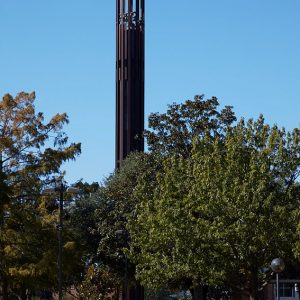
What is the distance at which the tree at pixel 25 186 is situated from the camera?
36.7 m

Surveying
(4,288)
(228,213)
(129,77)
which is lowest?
(4,288)

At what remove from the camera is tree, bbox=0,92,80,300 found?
3669 cm

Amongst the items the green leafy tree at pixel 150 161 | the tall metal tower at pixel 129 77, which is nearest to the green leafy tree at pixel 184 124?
the green leafy tree at pixel 150 161

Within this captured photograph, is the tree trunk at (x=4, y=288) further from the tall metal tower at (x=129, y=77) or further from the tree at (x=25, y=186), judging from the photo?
the tall metal tower at (x=129, y=77)

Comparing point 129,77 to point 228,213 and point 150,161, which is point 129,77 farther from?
point 228,213

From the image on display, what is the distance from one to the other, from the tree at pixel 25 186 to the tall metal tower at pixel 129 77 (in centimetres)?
4725

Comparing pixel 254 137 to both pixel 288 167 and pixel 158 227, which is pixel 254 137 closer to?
pixel 288 167

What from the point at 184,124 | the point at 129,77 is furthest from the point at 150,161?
the point at 129,77

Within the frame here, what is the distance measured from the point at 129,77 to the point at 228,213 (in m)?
51.8

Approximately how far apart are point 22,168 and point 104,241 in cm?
1348

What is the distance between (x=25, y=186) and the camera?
38.2m

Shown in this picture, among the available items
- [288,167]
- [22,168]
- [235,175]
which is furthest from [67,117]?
[288,167]

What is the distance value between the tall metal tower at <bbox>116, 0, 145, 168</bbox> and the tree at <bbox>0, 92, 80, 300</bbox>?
47253 millimetres

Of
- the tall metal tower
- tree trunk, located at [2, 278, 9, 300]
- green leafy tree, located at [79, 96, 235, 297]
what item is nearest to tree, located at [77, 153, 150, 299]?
green leafy tree, located at [79, 96, 235, 297]
